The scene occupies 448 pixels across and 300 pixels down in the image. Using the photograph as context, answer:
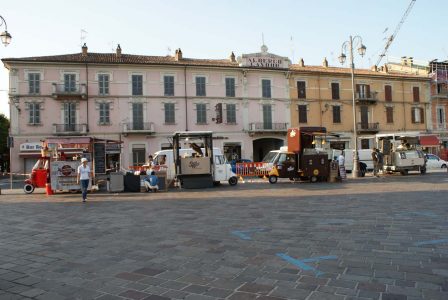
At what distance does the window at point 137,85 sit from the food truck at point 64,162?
1638 cm

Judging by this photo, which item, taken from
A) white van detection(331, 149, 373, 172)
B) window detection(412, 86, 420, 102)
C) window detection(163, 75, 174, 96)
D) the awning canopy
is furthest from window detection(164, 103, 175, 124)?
window detection(412, 86, 420, 102)

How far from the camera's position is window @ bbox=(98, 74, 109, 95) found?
3372 cm

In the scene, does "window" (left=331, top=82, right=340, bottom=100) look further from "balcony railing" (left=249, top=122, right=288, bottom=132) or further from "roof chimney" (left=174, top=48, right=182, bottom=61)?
"roof chimney" (left=174, top=48, right=182, bottom=61)

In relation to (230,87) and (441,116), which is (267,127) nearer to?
(230,87)

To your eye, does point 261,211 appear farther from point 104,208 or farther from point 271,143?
point 271,143

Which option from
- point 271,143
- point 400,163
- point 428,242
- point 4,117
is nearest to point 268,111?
point 271,143

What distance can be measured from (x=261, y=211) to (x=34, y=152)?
28.2 m

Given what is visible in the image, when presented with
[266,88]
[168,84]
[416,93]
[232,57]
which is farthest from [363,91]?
[168,84]

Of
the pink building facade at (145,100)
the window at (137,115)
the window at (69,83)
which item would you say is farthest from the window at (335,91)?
the window at (69,83)

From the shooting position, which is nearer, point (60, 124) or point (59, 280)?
point (59, 280)

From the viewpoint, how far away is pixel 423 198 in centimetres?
1116

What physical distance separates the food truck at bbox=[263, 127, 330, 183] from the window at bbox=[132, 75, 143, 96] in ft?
62.9

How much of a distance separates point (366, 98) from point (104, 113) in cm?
2732

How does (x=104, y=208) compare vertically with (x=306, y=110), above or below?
below
